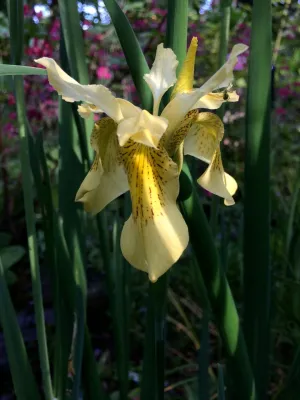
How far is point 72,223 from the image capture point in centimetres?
58

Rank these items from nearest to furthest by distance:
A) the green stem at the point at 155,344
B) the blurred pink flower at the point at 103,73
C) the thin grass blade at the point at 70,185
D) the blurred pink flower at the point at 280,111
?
the green stem at the point at 155,344, the thin grass blade at the point at 70,185, the blurred pink flower at the point at 103,73, the blurred pink flower at the point at 280,111

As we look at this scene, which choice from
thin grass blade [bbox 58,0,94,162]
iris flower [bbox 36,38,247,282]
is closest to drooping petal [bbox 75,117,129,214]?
iris flower [bbox 36,38,247,282]

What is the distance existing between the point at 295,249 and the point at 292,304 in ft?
0.41

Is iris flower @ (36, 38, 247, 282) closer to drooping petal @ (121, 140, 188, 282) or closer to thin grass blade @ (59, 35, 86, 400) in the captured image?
drooping petal @ (121, 140, 188, 282)

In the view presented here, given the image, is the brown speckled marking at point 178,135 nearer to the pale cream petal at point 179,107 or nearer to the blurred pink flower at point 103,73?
the pale cream petal at point 179,107

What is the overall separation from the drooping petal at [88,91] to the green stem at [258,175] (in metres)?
0.17

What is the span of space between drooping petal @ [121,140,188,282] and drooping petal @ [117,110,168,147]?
0.02 m

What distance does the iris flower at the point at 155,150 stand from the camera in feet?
1.10

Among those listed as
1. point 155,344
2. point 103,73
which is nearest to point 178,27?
point 155,344

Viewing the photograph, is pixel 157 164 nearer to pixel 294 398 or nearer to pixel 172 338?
pixel 294 398

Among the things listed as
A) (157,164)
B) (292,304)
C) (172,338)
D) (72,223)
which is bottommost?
(172,338)

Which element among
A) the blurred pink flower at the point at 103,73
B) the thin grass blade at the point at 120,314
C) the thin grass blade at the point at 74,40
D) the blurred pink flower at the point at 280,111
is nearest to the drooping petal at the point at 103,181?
the thin grass blade at the point at 74,40

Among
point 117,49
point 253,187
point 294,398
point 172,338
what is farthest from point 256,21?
point 117,49

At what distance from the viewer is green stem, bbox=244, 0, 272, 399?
472 millimetres
